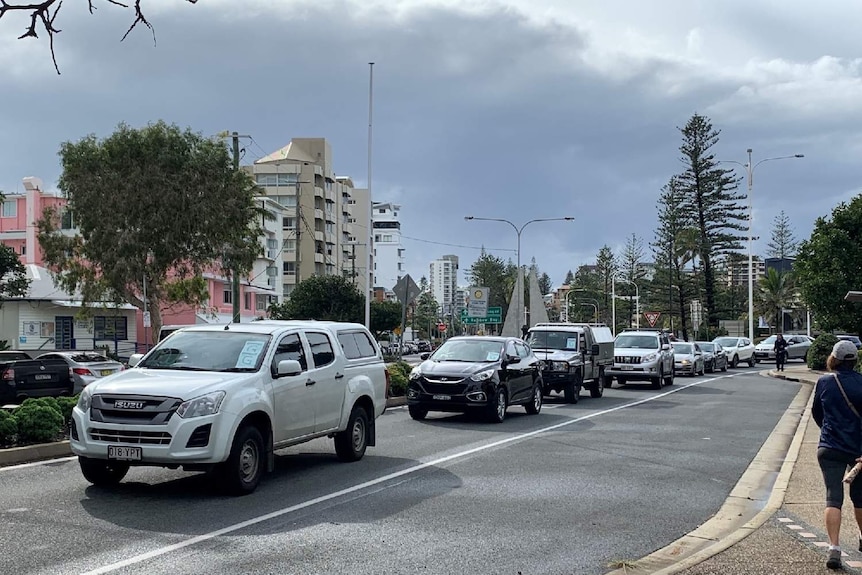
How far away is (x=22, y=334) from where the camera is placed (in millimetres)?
53125

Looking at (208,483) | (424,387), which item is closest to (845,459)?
(208,483)

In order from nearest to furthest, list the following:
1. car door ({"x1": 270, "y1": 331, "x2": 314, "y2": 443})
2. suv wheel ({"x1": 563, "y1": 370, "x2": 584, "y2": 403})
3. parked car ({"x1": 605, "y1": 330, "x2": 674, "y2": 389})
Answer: car door ({"x1": 270, "y1": 331, "x2": 314, "y2": 443}), suv wheel ({"x1": 563, "y1": 370, "x2": 584, "y2": 403}), parked car ({"x1": 605, "y1": 330, "x2": 674, "y2": 389})

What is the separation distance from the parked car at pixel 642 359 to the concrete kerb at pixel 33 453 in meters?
21.2

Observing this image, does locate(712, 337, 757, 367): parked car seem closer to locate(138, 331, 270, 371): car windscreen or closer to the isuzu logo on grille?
locate(138, 331, 270, 371): car windscreen

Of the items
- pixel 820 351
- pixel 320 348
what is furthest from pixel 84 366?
pixel 820 351

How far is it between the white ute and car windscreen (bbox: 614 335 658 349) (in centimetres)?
2095

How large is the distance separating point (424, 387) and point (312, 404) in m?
6.86

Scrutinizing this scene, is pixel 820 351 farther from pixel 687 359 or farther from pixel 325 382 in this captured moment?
pixel 325 382

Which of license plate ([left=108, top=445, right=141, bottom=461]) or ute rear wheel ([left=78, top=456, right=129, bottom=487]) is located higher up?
license plate ([left=108, top=445, right=141, bottom=461])

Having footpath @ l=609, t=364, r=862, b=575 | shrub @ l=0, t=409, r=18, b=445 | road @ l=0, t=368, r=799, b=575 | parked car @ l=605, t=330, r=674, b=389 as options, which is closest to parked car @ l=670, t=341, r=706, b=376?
parked car @ l=605, t=330, r=674, b=389

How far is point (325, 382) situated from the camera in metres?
11.5

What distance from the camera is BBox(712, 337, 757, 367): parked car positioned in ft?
164

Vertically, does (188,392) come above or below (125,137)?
below

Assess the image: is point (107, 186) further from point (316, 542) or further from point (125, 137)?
point (316, 542)
